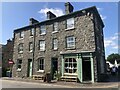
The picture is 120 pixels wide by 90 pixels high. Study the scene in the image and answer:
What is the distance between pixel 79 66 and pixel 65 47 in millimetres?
3230

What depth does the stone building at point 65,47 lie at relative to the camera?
776 inches

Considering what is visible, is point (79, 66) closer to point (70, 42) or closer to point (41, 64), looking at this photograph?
point (70, 42)

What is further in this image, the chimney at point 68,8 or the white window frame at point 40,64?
the white window frame at point 40,64

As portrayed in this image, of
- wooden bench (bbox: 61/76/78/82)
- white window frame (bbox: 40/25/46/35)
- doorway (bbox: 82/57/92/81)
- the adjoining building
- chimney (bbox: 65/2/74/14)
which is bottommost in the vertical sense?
wooden bench (bbox: 61/76/78/82)

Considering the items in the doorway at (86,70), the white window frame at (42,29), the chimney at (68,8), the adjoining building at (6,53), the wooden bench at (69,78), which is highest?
the chimney at (68,8)

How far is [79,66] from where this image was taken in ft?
65.2

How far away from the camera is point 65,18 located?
22.5 meters

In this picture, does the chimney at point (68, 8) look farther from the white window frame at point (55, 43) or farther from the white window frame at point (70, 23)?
the white window frame at point (55, 43)

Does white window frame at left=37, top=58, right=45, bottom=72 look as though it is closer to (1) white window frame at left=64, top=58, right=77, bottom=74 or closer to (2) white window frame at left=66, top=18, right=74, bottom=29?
(1) white window frame at left=64, top=58, right=77, bottom=74

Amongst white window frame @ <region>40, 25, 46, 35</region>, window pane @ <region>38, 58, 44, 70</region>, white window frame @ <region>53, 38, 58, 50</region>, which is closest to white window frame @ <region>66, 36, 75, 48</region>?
white window frame @ <region>53, 38, 58, 50</region>

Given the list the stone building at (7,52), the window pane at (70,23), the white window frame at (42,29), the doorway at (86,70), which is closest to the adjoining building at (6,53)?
the stone building at (7,52)

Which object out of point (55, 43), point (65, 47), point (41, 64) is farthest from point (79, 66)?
point (41, 64)

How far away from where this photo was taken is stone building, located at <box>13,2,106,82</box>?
19703 mm

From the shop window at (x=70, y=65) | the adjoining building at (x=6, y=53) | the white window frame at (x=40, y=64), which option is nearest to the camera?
the shop window at (x=70, y=65)
